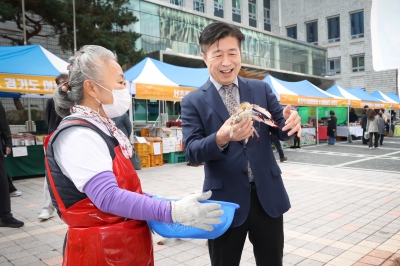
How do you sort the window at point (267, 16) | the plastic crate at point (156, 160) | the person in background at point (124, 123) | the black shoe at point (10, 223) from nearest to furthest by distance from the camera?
1. the black shoe at point (10, 223)
2. the person in background at point (124, 123)
3. the plastic crate at point (156, 160)
4. the window at point (267, 16)

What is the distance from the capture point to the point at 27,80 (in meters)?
6.95

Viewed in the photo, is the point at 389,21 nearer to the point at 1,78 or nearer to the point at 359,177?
the point at 359,177

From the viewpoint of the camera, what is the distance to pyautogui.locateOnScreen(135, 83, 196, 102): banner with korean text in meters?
8.73

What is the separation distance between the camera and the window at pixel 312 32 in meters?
34.9

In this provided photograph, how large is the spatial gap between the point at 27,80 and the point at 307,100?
1057 centimetres

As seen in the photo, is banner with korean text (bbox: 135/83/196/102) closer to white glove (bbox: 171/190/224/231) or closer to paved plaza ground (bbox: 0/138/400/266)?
paved plaza ground (bbox: 0/138/400/266)

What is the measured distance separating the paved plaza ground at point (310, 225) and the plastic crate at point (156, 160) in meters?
1.51

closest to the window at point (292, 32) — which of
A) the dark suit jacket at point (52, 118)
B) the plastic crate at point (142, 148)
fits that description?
the plastic crate at point (142, 148)

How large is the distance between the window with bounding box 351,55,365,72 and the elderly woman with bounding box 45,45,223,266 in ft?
114

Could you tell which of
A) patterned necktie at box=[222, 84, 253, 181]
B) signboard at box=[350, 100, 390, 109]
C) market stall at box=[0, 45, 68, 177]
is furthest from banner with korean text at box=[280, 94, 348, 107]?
patterned necktie at box=[222, 84, 253, 181]

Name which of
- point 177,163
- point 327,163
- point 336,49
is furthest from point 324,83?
point 177,163

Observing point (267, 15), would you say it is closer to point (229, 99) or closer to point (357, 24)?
point (357, 24)

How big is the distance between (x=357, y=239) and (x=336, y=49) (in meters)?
33.2

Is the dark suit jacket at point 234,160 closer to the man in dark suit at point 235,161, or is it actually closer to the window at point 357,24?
the man in dark suit at point 235,161
